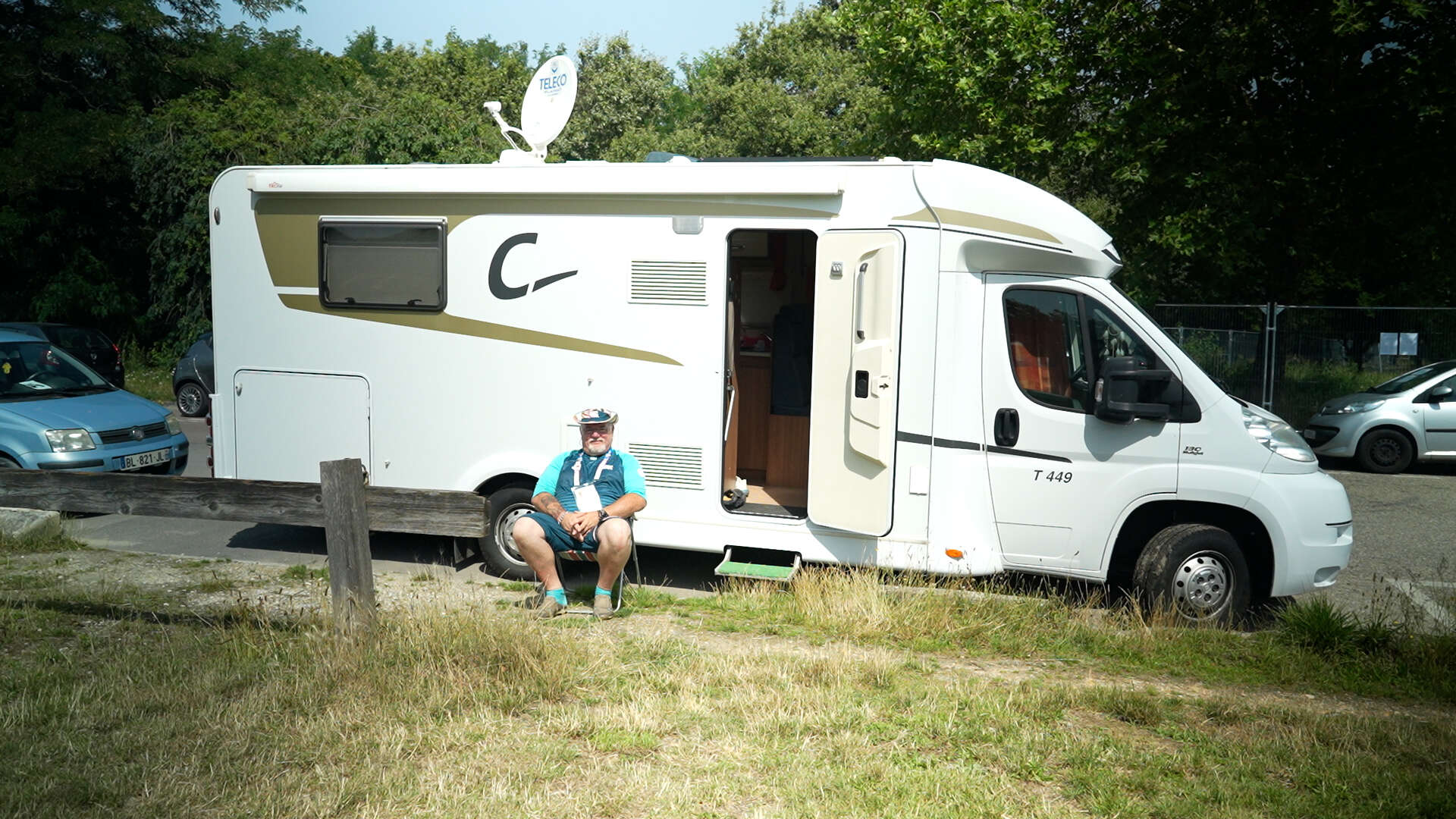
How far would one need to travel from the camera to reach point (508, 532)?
789 centimetres

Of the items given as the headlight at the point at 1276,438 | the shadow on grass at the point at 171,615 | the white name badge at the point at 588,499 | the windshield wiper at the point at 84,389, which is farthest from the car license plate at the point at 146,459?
the headlight at the point at 1276,438

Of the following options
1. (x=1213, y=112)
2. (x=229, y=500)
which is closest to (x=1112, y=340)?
(x=229, y=500)

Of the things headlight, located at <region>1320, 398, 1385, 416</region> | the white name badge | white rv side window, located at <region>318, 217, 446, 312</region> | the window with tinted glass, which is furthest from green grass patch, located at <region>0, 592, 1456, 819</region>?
headlight, located at <region>1320, 398, 1385, 416</region>

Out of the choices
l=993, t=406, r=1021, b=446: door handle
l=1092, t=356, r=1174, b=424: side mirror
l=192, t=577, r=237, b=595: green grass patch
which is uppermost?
l=1092, t=356, r=1174, b=424: side mirror

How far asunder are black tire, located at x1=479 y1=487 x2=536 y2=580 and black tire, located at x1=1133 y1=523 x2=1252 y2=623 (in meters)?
4.02

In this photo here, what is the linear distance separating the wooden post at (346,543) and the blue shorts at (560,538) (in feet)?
4.50

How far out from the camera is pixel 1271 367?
55.6 feet

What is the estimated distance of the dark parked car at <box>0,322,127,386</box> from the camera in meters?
17.8

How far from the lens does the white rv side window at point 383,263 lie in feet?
25.5

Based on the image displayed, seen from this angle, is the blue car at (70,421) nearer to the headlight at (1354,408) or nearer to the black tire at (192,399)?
the black tire at (192,399)

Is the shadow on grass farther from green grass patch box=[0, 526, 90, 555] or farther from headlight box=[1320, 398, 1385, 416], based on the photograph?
headlight box=[1320, 398, 1385, 416]

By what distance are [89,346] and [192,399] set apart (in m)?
1.88

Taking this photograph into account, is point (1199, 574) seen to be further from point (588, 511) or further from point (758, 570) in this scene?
point (588, 511)

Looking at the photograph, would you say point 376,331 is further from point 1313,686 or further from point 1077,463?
point 1313,686
